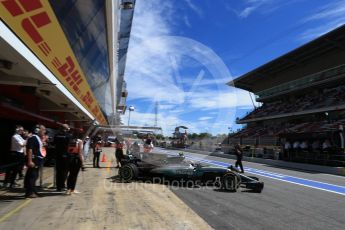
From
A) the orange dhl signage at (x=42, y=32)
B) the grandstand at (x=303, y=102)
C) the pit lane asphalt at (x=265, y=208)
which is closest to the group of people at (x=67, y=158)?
the orange dhl signage at (x=42, y=32)

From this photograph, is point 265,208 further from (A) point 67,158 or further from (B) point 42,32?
(B) point 42,32

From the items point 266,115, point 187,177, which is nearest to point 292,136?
point 187,177

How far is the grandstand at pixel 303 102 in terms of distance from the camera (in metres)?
24.6

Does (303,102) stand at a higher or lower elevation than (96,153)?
higher

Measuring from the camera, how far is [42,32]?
755cm

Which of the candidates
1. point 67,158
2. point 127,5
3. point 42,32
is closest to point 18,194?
point 67,158

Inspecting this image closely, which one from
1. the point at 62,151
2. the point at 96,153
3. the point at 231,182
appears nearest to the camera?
the point at 62,151

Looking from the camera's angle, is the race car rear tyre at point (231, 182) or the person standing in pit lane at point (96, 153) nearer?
the race car rear tyre at point (231, 182)

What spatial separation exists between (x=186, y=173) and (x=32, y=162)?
195 inches

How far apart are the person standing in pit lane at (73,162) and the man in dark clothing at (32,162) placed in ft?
2.48

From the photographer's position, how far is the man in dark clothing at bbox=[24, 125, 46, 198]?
754cm

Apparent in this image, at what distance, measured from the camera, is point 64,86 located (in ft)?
37.8

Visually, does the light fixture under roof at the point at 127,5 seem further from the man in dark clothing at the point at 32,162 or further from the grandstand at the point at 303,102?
the grandstand at the point at 303,102

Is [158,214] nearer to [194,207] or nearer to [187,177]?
[194,207]
